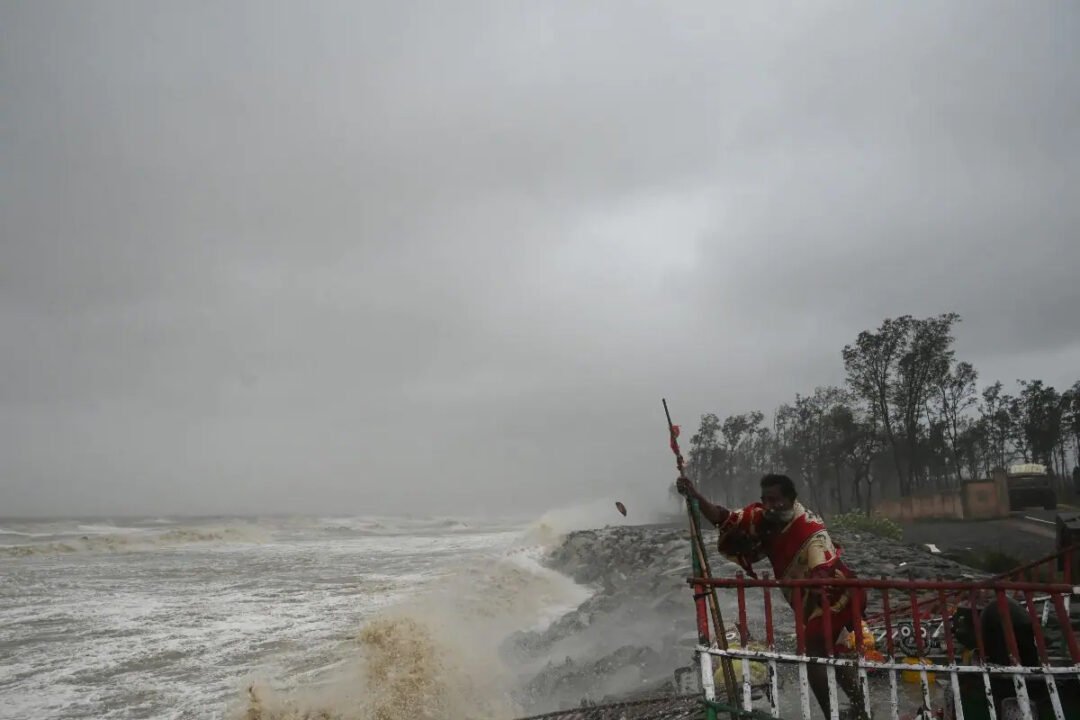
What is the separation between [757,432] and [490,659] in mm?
51588

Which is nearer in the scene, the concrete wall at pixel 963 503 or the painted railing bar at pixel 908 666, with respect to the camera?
the painted railing bar at pixel 908 666

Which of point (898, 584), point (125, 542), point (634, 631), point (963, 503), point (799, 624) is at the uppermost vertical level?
point (898, 584)

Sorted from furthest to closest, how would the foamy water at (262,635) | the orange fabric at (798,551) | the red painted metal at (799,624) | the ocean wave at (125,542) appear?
the ocean wave at (125,542) → the foamy water at (262,635) → the orange fabric at (798,551) → the red painted metal at (799,624)

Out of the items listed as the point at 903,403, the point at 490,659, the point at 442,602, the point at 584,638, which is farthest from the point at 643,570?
the point at 903,403

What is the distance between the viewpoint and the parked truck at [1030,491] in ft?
90.3

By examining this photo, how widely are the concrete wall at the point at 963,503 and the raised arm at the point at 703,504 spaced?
87.4ft

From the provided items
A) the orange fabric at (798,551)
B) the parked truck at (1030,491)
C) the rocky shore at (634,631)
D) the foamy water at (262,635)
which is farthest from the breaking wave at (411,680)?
the parked truck at (1030,491)

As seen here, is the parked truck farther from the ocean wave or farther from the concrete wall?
the ocean wave

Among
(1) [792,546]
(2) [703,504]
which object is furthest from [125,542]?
Answer: (1) [792,546]

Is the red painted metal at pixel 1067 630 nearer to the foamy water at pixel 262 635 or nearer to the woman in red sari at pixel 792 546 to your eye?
the woman in red sari at pixel 792 546

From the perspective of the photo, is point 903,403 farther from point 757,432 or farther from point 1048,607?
point 1048,607

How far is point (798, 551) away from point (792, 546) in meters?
0.06

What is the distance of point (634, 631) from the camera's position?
12.5 metres

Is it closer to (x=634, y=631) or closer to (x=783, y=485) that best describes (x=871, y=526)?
(x=634, y=631)
